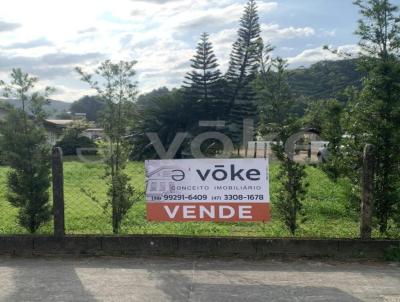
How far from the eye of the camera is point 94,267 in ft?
19.1

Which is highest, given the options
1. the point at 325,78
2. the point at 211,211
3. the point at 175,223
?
the point at 325,78

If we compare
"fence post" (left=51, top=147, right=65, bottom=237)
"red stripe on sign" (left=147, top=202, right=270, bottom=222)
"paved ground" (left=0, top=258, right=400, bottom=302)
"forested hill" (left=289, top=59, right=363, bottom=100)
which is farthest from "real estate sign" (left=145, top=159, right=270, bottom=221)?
"forested hill" (left=289, top=59, right=363, bottom=100)

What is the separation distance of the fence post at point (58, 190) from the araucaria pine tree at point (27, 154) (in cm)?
49

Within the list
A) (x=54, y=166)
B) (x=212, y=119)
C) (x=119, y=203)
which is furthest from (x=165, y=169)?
(x=212, y=119)

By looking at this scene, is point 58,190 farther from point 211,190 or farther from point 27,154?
point 211,190

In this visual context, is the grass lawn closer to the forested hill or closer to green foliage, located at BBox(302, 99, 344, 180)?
green foliage, located at BBox(302, 99, 344, 180)

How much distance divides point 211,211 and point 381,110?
2.58 m

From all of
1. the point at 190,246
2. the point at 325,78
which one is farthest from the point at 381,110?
the point at 325,78

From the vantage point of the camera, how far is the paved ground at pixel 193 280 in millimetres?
4832

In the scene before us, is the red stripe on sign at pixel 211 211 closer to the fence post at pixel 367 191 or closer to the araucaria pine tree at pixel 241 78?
the fence post at pixel 367 191

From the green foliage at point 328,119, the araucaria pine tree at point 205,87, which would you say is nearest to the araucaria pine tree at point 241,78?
the araucaria pine tree at point 205,87

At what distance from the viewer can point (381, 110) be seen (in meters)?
6.38

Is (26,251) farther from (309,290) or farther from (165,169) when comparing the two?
(309,290)

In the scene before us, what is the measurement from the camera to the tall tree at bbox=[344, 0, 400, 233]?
634 centimetres
